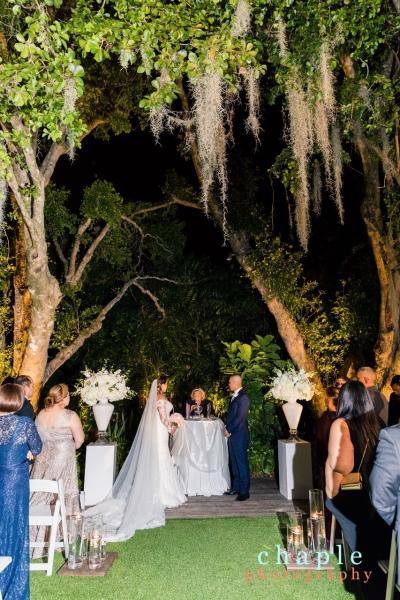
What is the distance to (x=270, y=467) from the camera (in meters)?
8.27

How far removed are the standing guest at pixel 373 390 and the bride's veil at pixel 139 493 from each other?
8.11ft

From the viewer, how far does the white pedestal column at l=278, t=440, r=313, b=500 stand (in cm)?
664

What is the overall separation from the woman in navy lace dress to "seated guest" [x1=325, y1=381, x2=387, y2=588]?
2.17 meters

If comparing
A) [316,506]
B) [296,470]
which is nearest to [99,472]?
[296,470]

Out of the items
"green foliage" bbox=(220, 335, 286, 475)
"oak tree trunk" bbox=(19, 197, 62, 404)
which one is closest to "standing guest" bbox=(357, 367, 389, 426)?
"green foliage" bbox=(220, 335, 286, 475)

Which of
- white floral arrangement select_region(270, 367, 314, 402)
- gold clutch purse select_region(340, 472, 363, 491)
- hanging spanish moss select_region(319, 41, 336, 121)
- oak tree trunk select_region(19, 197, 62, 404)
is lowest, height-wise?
gold clutch purse select_region(340, 472, 363, 491)

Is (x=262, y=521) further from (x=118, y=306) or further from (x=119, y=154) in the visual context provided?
(x=119, y=154)

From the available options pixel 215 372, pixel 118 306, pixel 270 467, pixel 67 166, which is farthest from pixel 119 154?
pixel 270 467

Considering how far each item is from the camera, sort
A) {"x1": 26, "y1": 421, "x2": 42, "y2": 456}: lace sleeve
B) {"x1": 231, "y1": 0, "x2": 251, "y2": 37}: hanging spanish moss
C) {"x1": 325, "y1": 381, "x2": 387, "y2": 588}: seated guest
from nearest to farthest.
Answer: {"x1": 325, "y1": 381, "x2": 387, "y2": 588}: seated guest → {"x1": 26, "y1": 421, "x2": 42, "y2": 456}: lace sleeve → {"x1": 231, "y1": 0, "x2": 251, "y2": 37}: hanging spanish moss

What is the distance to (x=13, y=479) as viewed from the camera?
12.1 feet

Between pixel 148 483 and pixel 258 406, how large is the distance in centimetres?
308

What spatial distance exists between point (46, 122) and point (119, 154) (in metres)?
7.19

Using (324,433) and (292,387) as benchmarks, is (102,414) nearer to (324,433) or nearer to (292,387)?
(292,387)

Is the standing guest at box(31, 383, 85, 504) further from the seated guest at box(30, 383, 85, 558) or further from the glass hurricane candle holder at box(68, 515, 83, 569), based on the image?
the glass hurricane candle holder at box(68, 515, 83, 569)
